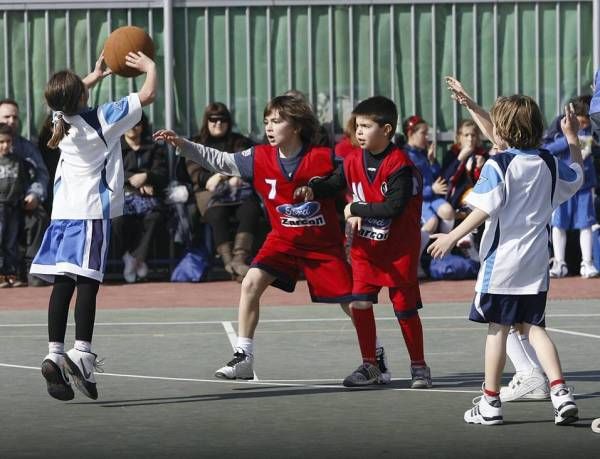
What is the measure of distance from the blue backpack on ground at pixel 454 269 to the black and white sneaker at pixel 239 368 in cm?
681

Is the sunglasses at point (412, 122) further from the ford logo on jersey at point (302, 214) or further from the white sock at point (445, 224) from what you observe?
the ford logo on jersey at point (302, 214)

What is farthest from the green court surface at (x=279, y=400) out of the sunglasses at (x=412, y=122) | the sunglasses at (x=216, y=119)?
the sunglasses at (x=412, y=122)

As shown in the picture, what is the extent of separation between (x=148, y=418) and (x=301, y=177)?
78.3 inches

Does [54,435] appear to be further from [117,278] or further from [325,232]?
[117,278]

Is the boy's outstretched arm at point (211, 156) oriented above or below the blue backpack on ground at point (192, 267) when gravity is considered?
above

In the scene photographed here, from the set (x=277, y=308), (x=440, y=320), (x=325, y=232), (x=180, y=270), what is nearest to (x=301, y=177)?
(x=325, y=232)

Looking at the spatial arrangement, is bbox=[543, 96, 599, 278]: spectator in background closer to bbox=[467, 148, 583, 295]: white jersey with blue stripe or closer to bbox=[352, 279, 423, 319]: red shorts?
bbox=[352, 279, 423, 319]: red shorts

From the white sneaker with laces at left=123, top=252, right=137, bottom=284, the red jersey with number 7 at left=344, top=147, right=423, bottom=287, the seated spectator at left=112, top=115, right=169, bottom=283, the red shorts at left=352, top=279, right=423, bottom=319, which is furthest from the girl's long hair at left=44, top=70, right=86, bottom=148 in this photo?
the white sneaker with laces at left=123, top=252, right=137, bottom=284

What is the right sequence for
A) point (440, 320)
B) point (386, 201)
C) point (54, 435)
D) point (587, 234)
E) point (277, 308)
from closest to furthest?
point (54, 435), point (386, 201), point (440, 320), point (277, 308), point (587, 234)

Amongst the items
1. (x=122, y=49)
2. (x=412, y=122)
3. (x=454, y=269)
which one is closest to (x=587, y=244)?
(x=454, y=269)

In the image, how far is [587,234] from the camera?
52.5ft

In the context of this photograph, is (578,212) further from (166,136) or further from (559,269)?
(166,136)

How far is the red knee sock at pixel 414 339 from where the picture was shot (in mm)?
9219

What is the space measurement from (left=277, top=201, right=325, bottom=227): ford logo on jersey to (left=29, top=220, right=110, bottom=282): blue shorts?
1162 millimetres
